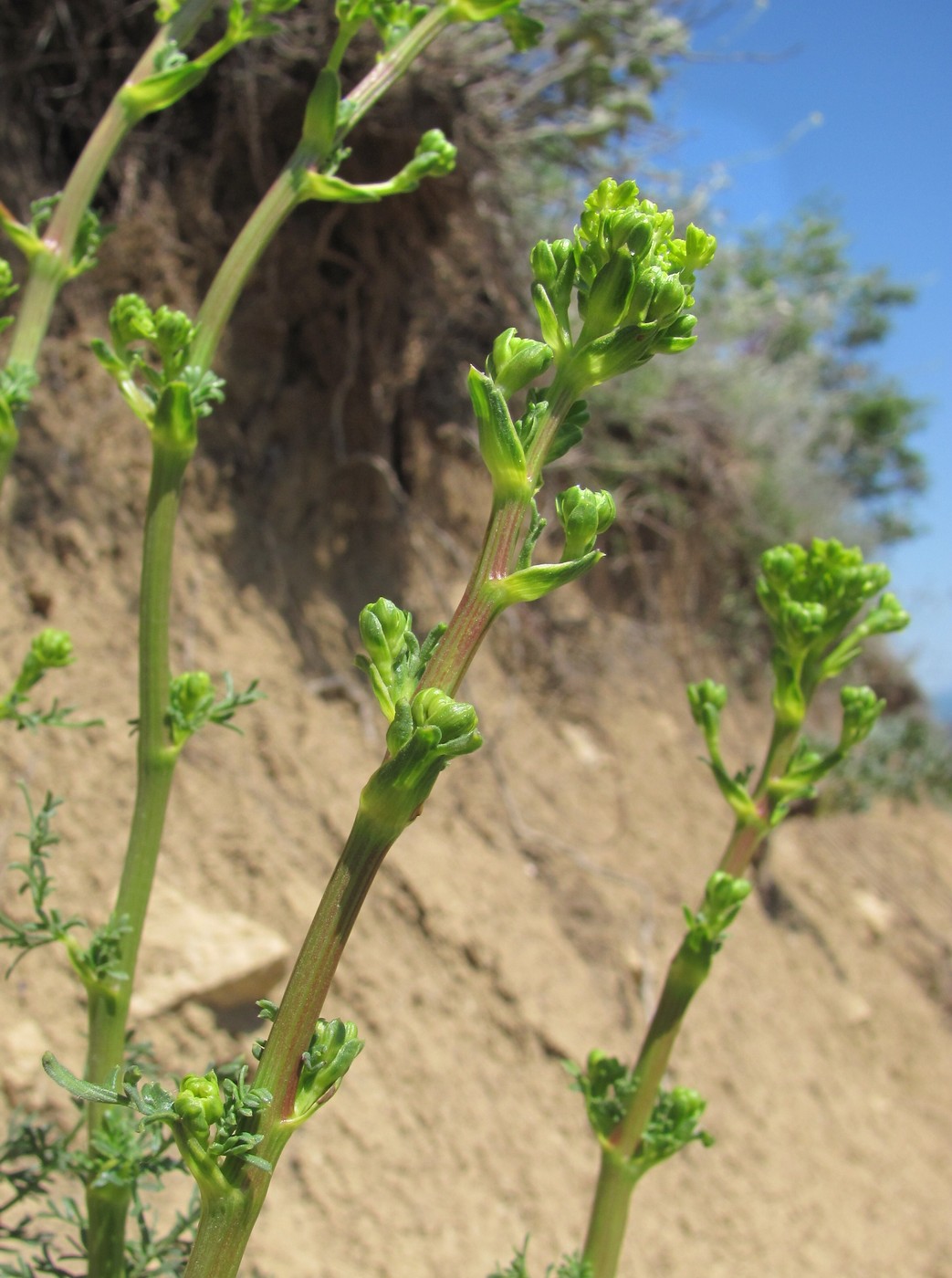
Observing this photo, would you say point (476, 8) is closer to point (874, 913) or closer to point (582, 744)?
point (582, 744)

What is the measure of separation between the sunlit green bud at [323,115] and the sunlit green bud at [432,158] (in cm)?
15

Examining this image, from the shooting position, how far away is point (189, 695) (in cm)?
136

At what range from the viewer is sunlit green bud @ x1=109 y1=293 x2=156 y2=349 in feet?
4.24

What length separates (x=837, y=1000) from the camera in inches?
208

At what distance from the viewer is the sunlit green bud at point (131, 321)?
1.29m

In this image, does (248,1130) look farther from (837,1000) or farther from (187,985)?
(837,1000)

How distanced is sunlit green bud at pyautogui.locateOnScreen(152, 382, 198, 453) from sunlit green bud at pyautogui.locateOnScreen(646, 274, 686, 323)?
59cm

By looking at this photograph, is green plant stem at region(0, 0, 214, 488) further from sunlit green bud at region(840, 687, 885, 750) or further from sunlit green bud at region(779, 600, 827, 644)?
sunlit green bud at region(840, 687, 885, 750)

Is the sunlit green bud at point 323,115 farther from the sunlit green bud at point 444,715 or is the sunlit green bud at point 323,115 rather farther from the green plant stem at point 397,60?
the sunlit green bud at point 444,715

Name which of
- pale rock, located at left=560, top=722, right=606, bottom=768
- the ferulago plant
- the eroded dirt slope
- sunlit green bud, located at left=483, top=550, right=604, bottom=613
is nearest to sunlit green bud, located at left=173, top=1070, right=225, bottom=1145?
the ferulago plant

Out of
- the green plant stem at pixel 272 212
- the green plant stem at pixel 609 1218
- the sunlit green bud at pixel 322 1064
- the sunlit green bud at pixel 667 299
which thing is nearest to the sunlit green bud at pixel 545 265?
the sunlit green bud at pixel 667 299

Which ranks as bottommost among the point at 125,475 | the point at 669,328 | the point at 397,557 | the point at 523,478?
the point at 523,478

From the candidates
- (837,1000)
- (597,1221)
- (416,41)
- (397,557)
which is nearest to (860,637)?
(597,1221)

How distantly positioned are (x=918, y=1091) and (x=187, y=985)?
405 cm
